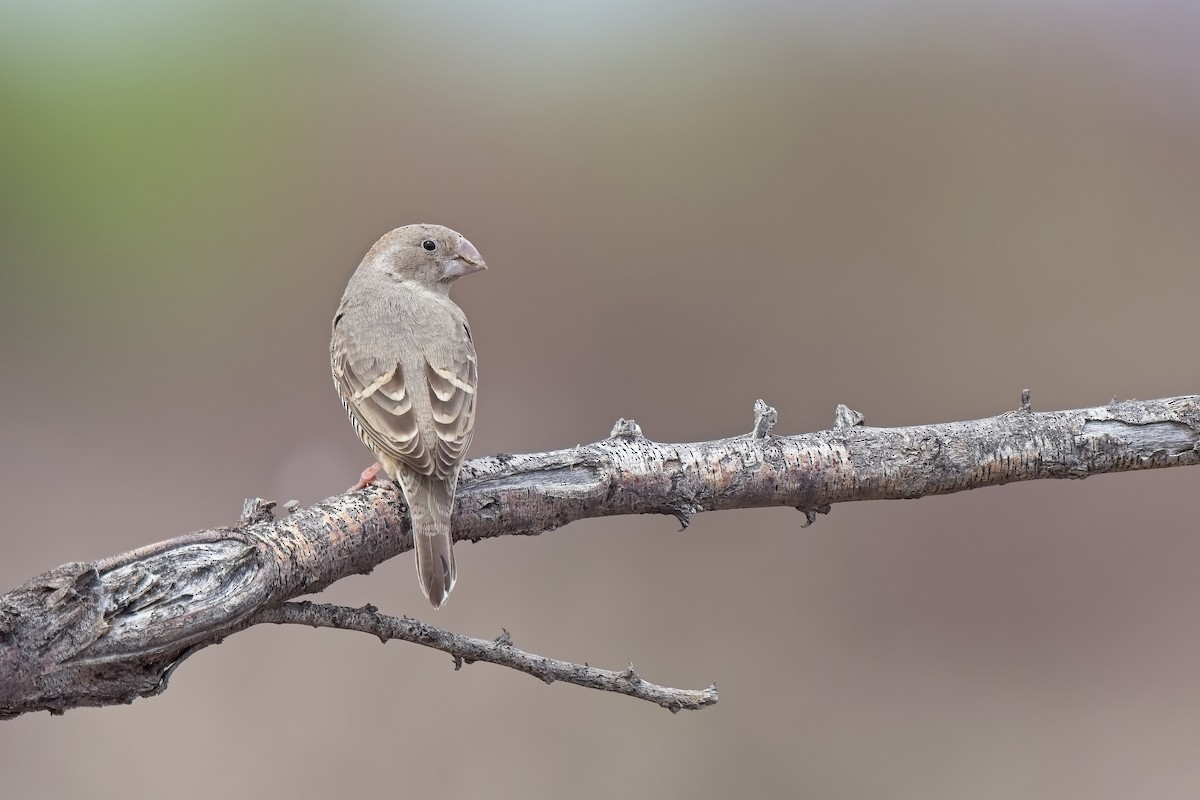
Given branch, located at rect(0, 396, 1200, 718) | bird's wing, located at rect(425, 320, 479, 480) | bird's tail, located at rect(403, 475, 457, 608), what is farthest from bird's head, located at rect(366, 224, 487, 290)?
bird's tail, located at rect(403, 475, 457, 608)

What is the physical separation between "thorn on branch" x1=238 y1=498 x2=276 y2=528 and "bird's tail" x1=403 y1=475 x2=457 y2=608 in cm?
41

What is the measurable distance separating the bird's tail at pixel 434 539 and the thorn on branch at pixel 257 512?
0.41 metres

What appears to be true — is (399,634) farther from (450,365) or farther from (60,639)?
(450,365)

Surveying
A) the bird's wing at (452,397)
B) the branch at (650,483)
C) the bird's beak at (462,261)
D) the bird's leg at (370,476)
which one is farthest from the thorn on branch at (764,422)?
the bird's beak at (462,261)

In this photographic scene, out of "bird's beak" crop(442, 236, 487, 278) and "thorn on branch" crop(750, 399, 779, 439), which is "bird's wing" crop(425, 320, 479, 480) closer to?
"bird's beak" crop(442, 236, 487, 278)

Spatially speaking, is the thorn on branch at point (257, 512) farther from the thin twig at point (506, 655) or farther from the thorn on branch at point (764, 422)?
the thorn on branch at point (764, 422)

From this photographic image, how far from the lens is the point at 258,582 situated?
2609mm

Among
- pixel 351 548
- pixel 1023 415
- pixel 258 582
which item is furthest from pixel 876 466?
pixel 258 582

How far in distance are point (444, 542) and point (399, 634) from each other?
0.40 metres

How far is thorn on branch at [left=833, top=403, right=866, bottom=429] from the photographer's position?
3.37m

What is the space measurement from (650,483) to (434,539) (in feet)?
2.16

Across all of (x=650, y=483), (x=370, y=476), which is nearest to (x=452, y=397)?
(x=370, y=476)

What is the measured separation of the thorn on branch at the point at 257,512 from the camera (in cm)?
279

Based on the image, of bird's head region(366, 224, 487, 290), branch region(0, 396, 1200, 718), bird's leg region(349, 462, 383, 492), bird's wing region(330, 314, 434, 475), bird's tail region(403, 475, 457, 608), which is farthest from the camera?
bird's head region(366, 224, 487, 290)
